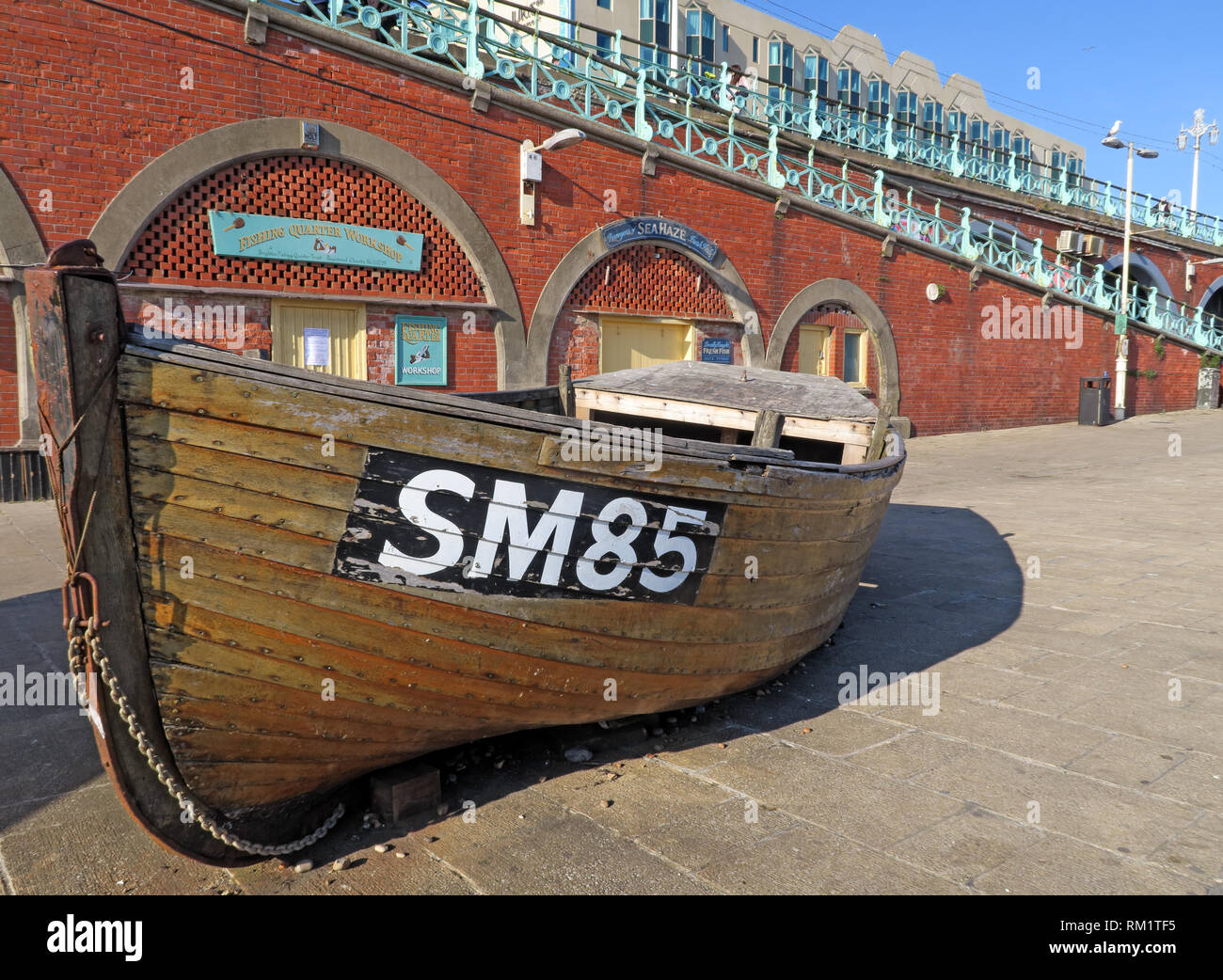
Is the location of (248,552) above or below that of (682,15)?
below

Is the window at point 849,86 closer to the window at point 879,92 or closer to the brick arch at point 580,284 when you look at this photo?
the window at point 879,92

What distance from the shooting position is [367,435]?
9.73 ft

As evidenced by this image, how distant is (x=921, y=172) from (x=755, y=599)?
939 inches

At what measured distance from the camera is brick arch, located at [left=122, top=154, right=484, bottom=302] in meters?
10.3

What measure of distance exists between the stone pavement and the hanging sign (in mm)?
8989

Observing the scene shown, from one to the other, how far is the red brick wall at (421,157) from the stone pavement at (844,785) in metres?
5.58

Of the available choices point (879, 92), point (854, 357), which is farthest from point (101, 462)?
point (879, 92)

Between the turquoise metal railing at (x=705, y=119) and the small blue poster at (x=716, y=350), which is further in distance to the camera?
the small blue poster at (x=716, y=350)

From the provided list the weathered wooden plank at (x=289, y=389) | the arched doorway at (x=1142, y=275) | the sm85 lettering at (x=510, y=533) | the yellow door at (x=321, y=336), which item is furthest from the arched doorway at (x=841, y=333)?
the arched doorway at (x=1142, y=275)

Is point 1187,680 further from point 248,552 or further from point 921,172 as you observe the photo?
point 921,172

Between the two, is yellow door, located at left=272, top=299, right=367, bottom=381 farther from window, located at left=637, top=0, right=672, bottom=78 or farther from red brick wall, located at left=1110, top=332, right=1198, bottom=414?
window, located at left=637, top=0, right=672, bottom=78

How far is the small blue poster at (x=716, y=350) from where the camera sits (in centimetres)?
1571

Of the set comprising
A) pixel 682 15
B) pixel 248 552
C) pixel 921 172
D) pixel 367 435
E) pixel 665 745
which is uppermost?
pixel 682 15

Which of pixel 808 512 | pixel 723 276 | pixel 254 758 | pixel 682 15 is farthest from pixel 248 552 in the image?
pixel 682 15
